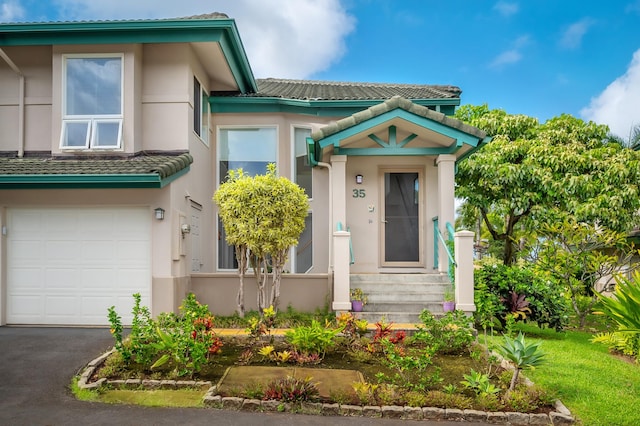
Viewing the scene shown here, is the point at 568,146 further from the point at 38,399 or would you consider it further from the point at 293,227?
the point at 38,399

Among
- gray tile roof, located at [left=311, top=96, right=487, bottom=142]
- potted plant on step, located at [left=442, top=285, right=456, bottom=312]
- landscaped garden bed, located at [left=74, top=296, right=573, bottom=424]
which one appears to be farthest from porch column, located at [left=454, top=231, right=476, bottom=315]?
gray tile roof, located at [left=311, top=96, right=487, bottom=142]

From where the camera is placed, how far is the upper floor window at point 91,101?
411 inches

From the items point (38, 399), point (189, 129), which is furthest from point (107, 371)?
point (189, 129)

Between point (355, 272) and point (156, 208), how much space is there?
457 cm

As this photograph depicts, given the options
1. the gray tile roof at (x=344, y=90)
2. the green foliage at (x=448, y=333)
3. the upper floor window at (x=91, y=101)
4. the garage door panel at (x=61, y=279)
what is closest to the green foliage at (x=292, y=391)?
the green foliage at (x=448, y=333)

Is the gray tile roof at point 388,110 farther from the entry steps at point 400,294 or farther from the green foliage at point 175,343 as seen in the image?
the green foliage at point 175,343

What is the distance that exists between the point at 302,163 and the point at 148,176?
471 centimetres

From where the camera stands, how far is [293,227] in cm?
929

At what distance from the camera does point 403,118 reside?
1037cm

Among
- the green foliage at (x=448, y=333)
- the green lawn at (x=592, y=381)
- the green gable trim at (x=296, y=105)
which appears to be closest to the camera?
the green lawn at (x=592, y=381)

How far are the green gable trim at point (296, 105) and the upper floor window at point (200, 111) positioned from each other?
34cm

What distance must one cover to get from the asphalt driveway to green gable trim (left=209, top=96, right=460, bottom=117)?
6.77m

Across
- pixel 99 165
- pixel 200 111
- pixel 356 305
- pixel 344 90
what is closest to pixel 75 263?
pixel 99 165

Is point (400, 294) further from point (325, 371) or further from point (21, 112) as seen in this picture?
point (21, 112)
